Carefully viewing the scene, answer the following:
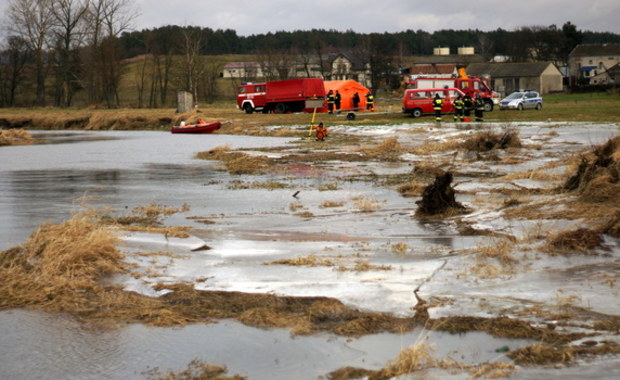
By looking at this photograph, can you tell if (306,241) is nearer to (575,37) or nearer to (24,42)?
(24,42)

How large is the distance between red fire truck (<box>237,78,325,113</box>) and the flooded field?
3369 centimetres

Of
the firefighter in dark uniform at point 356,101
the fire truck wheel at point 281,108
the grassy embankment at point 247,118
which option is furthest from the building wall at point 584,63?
the fire truck wheel at point 281,108

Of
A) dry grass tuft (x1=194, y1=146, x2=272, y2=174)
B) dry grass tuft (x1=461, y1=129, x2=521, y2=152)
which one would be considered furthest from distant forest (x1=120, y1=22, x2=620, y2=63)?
dry grass tuft (x1=461, y1=129, x2=521, y2=152)

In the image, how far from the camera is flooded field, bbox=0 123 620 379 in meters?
6.56

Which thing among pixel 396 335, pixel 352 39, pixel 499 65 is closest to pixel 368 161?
pixel 396 335

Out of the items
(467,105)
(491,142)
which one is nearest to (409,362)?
(491,142)

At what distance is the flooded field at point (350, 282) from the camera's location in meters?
6.56

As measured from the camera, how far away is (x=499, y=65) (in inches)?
4523

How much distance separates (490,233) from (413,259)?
2180mm

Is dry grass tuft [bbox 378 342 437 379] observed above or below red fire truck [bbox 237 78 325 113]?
below

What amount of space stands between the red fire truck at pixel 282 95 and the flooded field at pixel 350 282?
33695 mm

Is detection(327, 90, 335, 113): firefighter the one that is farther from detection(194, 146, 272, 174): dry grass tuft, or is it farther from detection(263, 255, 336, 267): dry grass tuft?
A: detection(263, 255, 336, 267): dry grass tuft

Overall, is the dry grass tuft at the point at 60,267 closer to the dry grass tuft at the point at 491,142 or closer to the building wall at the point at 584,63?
the dry grass tuft at the point at 491,142

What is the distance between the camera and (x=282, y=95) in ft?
177
